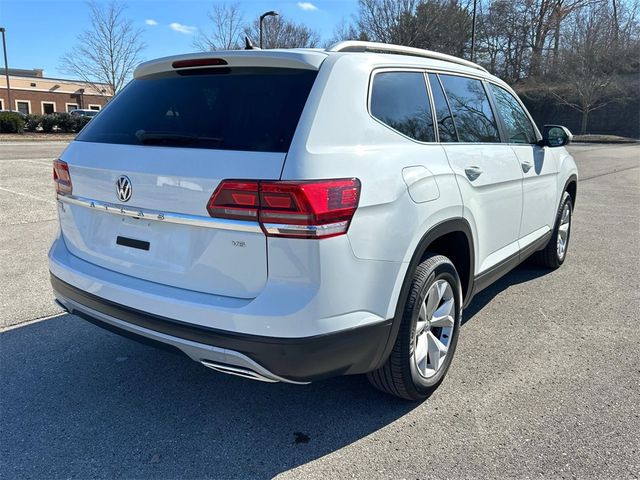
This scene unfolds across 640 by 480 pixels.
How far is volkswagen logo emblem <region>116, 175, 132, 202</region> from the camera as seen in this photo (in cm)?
254

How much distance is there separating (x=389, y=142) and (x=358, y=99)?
264 mm

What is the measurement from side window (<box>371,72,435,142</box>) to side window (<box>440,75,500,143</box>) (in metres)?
0.37

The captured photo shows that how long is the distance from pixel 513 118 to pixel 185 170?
3.08 metres

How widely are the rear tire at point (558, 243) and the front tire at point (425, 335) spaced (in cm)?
266

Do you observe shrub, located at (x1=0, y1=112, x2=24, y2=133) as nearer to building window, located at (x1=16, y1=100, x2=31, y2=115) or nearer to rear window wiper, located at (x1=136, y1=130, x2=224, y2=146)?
rear window wiper, located at (x1=136, y1=130, x2=224, y2=146)

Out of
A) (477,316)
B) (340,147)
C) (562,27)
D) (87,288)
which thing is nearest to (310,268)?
(340,147)

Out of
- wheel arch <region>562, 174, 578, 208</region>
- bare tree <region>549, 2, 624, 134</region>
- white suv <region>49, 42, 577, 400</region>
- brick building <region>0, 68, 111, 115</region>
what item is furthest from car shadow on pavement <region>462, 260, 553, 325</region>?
brick building <region>0, 68, 111, 115</region>

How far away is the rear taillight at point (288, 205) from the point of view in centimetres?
214

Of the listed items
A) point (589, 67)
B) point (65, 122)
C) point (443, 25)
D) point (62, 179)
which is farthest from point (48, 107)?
point (62, 179)

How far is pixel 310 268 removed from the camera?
217 centimetres

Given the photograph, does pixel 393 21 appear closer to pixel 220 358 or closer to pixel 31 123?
pixel 31 123

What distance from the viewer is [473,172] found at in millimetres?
3299

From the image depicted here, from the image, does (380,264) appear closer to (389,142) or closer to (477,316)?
(389,142)

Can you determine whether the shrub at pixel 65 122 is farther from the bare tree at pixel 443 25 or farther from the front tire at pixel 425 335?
the front tire at pixel 425 335
